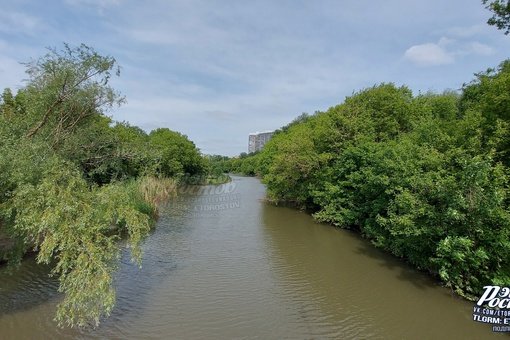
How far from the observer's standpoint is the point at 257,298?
Answer: 935 cm

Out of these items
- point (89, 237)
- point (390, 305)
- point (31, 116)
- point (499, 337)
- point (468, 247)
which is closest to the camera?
point (89, 237)

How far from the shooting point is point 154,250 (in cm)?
1383

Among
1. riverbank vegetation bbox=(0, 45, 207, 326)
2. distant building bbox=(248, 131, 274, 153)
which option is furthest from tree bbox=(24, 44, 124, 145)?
distant building bbox=(248, 131, 274, 153)

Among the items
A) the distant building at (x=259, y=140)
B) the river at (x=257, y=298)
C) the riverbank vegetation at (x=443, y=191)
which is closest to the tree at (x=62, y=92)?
the river at (x=257, y=298)

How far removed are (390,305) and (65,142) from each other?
13.1 m

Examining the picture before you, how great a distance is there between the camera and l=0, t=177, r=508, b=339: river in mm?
7484

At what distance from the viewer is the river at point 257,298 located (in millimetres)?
7484

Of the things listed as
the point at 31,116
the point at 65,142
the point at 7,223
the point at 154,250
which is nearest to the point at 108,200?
the point at 7,223

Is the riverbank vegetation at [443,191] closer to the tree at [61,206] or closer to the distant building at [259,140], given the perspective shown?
the tree at [61,206]

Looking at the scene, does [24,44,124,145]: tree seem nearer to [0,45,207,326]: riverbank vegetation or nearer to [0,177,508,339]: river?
[0,45,207,326]: riverbank vegetation

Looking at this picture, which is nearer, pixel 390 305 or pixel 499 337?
pixel 499 337

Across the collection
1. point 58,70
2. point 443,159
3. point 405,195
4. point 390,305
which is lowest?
point 390,305

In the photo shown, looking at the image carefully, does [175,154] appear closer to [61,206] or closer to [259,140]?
[61,206]

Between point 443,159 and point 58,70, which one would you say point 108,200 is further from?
point 443,159
